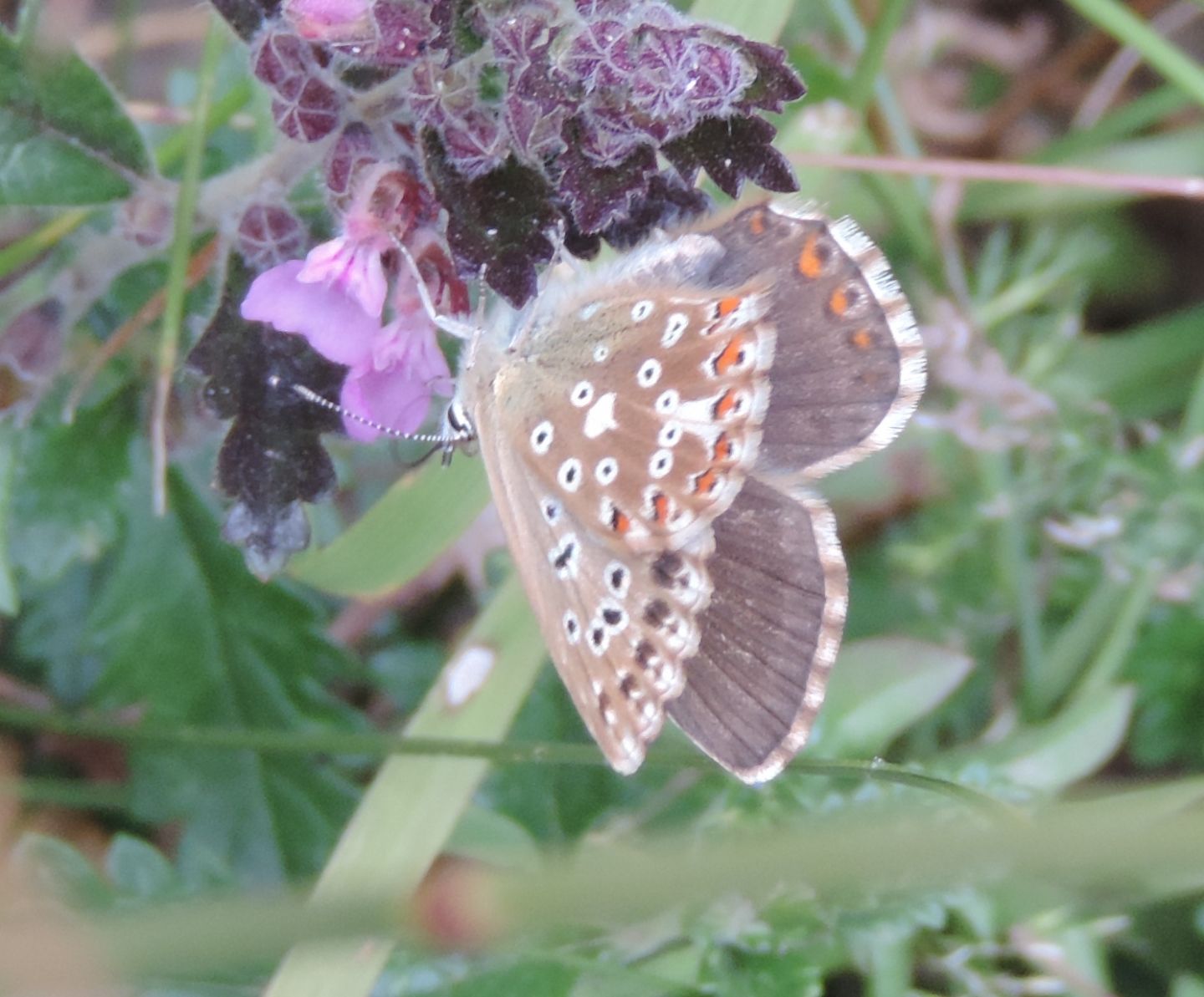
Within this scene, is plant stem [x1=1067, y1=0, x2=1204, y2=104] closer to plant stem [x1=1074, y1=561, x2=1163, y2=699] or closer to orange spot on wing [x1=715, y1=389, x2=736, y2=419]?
plant stem [x1=1074, y1=561, x2=1163, y2=699]

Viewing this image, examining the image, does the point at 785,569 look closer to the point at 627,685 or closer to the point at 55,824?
the point at 627,685

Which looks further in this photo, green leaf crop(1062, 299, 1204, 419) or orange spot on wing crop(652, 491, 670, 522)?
green leaf crop(1062, 299, 1204, 419)

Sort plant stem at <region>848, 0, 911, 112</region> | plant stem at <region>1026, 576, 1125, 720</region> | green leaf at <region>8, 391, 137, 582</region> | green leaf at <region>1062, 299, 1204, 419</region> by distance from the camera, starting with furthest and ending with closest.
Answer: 1. green leaf at <region>1062, 299, 1204, 419</region>
2. plant stem at <region>1026, 576, 1125, 720</region>
3. plant stem at <region>848, 0, 911, 112</region>
4. green leaf at <region>8, 391, 137, 582</region>

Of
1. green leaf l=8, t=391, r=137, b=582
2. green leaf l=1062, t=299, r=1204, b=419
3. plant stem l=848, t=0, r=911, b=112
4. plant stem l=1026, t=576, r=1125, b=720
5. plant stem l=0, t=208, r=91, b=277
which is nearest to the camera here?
plant stem l=0, t=208, r=91, b=277

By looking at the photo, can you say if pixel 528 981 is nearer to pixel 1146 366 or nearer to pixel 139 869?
pixel 139 869

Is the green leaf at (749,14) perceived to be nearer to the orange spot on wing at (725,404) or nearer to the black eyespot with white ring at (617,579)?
the orange spot on wing at (725,404)

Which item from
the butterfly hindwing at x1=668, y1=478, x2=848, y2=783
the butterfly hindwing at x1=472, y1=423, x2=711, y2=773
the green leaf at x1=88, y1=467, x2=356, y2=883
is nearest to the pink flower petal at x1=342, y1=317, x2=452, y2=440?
the butterfly hindwing at x1=472, y1=423, x2=711, y2=773

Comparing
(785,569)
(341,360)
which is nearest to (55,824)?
(341,360)
